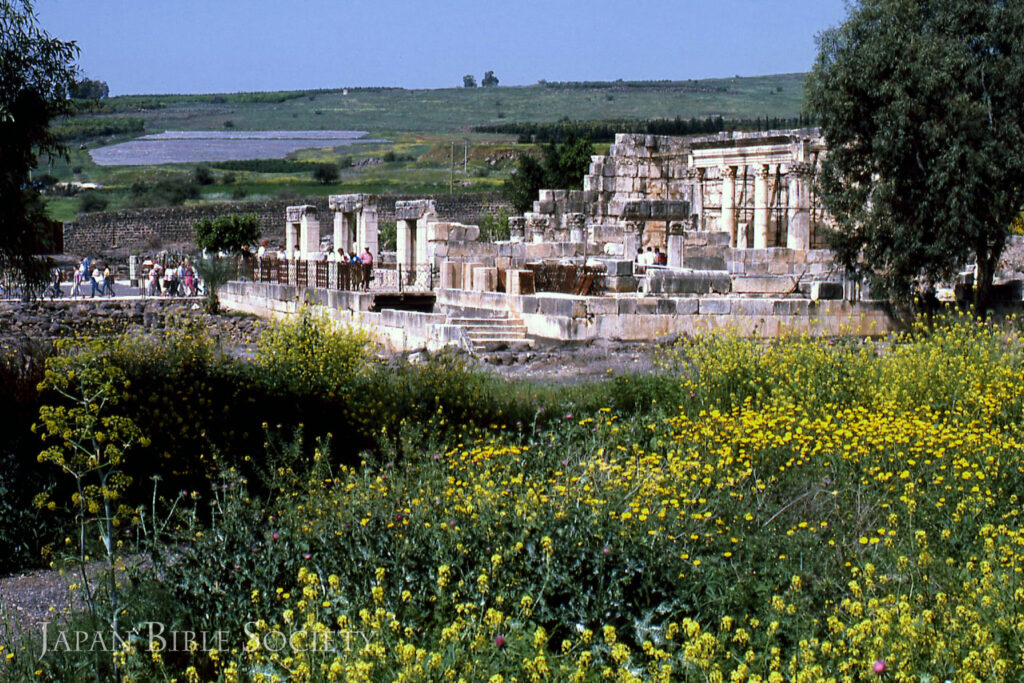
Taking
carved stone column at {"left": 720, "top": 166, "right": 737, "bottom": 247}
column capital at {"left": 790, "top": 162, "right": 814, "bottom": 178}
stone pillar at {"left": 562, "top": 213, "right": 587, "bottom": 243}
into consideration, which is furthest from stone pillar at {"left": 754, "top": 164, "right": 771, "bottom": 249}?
stone pillar at {"left": 562, "top": 213, "right": 587, "bottom": 243}

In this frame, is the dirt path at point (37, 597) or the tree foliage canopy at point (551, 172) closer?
the dirt path at point (37, 597)

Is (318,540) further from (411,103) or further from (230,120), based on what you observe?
(411,103)

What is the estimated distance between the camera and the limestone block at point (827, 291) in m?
21.0

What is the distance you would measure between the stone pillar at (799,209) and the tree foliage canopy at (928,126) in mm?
9385

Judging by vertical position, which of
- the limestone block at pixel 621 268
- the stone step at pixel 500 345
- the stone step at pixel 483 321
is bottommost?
the stone step at pixel 500 345

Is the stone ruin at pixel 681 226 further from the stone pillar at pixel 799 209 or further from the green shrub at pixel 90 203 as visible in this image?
the green shrub at pixel 90 203

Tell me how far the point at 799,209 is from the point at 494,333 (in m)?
13.9

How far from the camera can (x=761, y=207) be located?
3438cm

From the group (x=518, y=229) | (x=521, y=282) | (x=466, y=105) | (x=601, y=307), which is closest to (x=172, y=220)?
(x=518, y=229)

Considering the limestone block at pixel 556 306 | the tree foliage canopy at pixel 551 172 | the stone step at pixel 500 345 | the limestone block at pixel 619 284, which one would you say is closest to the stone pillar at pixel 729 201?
the limestone block at pixel 619 284

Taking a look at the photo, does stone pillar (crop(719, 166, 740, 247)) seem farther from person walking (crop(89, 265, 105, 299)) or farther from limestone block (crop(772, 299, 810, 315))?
person walking (crop(89, 265, 105, 299))

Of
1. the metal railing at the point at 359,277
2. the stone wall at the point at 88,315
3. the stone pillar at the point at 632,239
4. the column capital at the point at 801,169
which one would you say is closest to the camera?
the metal railing at the point at 359,277

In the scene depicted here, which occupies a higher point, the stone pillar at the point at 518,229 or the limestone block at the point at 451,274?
the stone pillar at the point at 518,229

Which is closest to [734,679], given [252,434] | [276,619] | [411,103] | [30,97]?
[276,619]
